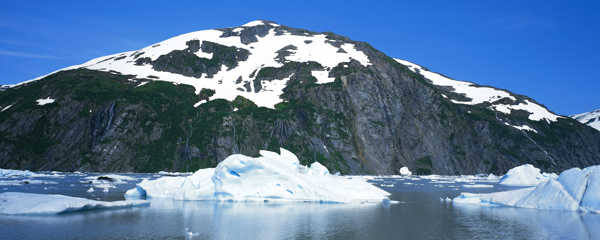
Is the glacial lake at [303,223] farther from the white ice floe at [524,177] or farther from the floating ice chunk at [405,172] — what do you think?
the floating ice chunk at [405,172]

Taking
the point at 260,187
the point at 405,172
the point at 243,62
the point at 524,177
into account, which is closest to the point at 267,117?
the point at 405,172

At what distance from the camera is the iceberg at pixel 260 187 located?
3866cm

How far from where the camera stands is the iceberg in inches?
1522

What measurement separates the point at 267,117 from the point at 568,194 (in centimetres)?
9641

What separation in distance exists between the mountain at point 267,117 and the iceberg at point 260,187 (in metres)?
64.3

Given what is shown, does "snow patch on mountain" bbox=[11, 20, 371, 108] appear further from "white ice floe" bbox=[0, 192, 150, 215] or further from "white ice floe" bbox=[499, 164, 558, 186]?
"white ice floe" bbox=[0, 192, 150, 215]

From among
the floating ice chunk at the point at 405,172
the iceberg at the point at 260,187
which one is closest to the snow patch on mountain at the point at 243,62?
the floating ice chunk at the point at 405,172

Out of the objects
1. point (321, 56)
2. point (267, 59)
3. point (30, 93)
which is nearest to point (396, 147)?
point (321, 56)

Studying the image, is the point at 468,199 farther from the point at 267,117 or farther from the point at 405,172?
the point at 267,117

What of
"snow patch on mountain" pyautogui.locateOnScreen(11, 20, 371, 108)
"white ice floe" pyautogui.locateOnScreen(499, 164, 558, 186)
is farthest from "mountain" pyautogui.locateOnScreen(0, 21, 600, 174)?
"white ice floe" pyautogui.locateOnScreen(499, 164, 558, 186)

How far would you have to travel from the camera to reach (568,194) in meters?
33.7

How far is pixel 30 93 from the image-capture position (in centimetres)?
12112

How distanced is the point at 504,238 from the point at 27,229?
30.1 m

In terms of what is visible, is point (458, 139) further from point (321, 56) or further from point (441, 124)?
point (321, 56)
